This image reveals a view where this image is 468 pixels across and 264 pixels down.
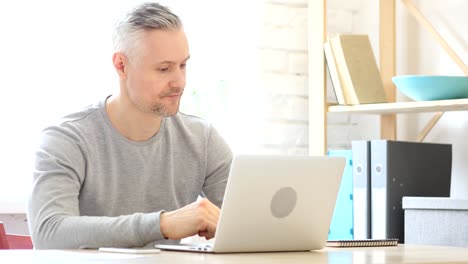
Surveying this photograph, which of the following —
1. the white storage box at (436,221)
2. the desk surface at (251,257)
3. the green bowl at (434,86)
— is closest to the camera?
the desk surface at (251,257)

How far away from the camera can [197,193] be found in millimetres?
2342

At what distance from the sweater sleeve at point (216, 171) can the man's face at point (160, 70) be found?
178 millimetres

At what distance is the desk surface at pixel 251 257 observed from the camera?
4.85 ft

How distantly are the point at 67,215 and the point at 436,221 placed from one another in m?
1.16

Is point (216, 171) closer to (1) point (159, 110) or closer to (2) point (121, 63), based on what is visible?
(1) point (159, 110)

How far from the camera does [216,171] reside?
7.70ft

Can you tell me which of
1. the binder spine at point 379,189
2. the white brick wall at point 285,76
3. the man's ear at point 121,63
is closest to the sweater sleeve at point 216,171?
the man's ear at point 121,63

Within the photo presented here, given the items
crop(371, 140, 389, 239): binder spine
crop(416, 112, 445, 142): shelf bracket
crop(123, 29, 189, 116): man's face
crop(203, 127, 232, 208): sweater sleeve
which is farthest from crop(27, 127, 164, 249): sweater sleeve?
crop(416, 112, 445, 142): shelf bracket

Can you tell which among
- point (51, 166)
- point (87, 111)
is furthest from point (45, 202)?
point (87, 111)

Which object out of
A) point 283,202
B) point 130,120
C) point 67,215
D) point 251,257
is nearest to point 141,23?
point 130,120

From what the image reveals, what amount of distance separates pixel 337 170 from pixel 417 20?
4.95 feet

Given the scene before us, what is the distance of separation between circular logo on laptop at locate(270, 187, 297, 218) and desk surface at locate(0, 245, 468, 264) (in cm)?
8

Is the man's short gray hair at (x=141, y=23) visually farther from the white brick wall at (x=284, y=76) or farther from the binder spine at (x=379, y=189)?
the white brick wall at (x=284, y=76)

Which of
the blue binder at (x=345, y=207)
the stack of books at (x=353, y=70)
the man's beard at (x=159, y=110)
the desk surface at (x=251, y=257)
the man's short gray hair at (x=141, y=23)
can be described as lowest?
the blue binder at (x=345, y=207)
